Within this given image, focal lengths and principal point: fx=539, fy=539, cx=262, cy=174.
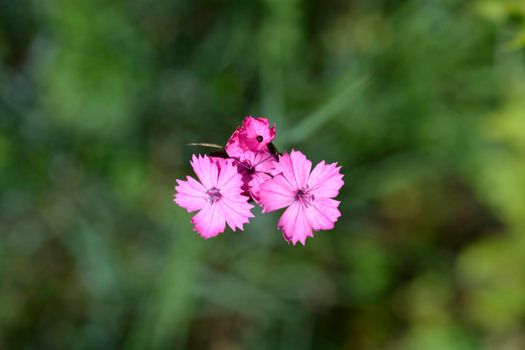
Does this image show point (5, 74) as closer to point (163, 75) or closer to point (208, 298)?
point (163, 75)

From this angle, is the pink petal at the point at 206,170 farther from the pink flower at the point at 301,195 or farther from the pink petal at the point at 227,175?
A: the pink flower at the point at 301,195

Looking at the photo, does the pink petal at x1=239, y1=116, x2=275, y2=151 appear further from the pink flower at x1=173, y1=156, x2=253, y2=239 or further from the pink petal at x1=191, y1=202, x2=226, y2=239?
the pink petal at x1=191, y1=202, x2=226, y2=239

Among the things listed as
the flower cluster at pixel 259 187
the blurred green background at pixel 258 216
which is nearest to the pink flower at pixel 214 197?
the flower cluster at pixel 259 187

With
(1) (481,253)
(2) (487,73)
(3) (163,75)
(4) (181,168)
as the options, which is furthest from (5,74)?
(1) (481,253)

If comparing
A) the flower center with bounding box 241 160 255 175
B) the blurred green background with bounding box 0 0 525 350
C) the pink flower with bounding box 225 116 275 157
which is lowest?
the flower center with bounding box 241 160 255 175

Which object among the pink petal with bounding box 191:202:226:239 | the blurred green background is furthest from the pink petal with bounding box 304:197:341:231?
the blurred green background

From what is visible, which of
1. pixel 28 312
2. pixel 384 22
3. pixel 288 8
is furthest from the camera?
pixel 28 312

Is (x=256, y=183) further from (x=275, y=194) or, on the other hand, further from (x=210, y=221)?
(x=210, y=221)
